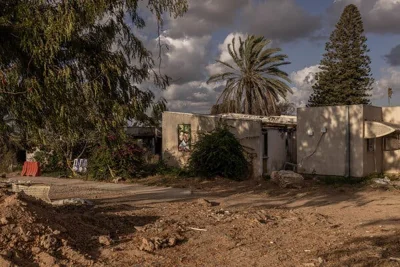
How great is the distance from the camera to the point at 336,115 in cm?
1942

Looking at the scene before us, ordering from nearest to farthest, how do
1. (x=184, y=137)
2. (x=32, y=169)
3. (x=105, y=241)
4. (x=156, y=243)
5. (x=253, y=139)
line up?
1. (x=156, y=243)
2. (x=105, y=241)
3. (x=253, y=139)
4. (x=184, y=137)
5. (x=32, y=169)

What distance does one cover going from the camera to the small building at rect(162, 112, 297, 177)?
765 inches

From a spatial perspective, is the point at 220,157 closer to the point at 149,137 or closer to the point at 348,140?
the point at 348,140

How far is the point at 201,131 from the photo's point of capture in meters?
21.2

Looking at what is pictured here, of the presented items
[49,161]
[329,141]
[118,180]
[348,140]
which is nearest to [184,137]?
[118,180]

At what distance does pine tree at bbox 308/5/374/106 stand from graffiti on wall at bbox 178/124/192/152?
17.3 m

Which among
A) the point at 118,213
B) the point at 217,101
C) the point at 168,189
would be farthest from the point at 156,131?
the point at 118,213

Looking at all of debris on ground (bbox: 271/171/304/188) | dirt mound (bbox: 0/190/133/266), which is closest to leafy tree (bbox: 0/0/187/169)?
dirt mound (bbox: 0/190/133/266)

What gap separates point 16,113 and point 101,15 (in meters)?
2.45

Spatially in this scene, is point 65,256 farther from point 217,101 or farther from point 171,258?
point 217,101

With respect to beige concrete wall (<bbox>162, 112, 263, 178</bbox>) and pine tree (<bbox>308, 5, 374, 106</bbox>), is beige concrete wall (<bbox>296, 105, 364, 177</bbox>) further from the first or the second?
pine tree (<bbox>308, 5, 374, 106</bbox>)

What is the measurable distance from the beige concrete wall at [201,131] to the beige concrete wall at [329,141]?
2.20 meters

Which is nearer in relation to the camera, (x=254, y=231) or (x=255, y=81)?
(x=254, y=231)

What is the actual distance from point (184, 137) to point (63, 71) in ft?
44.1
